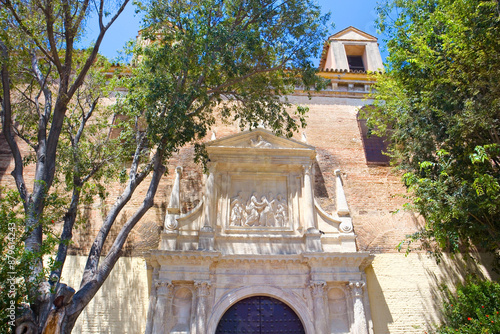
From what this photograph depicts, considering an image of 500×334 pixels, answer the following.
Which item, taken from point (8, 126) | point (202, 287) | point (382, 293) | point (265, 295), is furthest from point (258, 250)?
point (8, 126)

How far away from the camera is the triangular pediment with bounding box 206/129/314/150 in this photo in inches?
417

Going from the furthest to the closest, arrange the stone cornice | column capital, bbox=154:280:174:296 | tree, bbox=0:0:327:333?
the stone cornice < column capital, bbox=154:280:174:296 < tree, bbox=0:0:327:333

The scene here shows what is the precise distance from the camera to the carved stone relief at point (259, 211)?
32.3ft

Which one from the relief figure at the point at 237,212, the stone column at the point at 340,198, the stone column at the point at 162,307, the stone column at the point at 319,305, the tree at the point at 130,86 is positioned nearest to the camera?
the tree at the point at 130,86

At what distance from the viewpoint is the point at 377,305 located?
9.12m

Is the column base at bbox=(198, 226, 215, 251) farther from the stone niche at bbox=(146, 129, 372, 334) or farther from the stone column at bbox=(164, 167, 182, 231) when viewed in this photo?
the stone column at bbox=(164, 167, 182, 231)

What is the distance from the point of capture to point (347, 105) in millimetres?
13398

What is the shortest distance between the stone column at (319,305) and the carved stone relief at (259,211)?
1741 mm

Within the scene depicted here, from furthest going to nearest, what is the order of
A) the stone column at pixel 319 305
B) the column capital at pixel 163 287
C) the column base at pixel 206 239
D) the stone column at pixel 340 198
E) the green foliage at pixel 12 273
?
the stone column at pixel 340 198
the column base at pixel 206 239
the column capital at pixel 163 287
the stone column at pixel 319 305
the green foliage at pixel 12 273

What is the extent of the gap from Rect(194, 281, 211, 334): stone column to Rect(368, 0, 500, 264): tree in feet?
15.2

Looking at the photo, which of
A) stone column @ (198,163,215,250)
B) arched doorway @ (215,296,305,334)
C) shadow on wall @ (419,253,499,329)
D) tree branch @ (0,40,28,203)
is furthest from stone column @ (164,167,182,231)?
shadow on wall @ (419,253,499,329)

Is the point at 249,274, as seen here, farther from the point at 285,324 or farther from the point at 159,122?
the point at 159,122

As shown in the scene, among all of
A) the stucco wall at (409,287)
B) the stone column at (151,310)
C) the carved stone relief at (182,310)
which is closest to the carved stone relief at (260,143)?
the stucco wall at (409,287)

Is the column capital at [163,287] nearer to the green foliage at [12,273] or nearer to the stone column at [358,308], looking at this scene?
the green foliage at [12,273]
